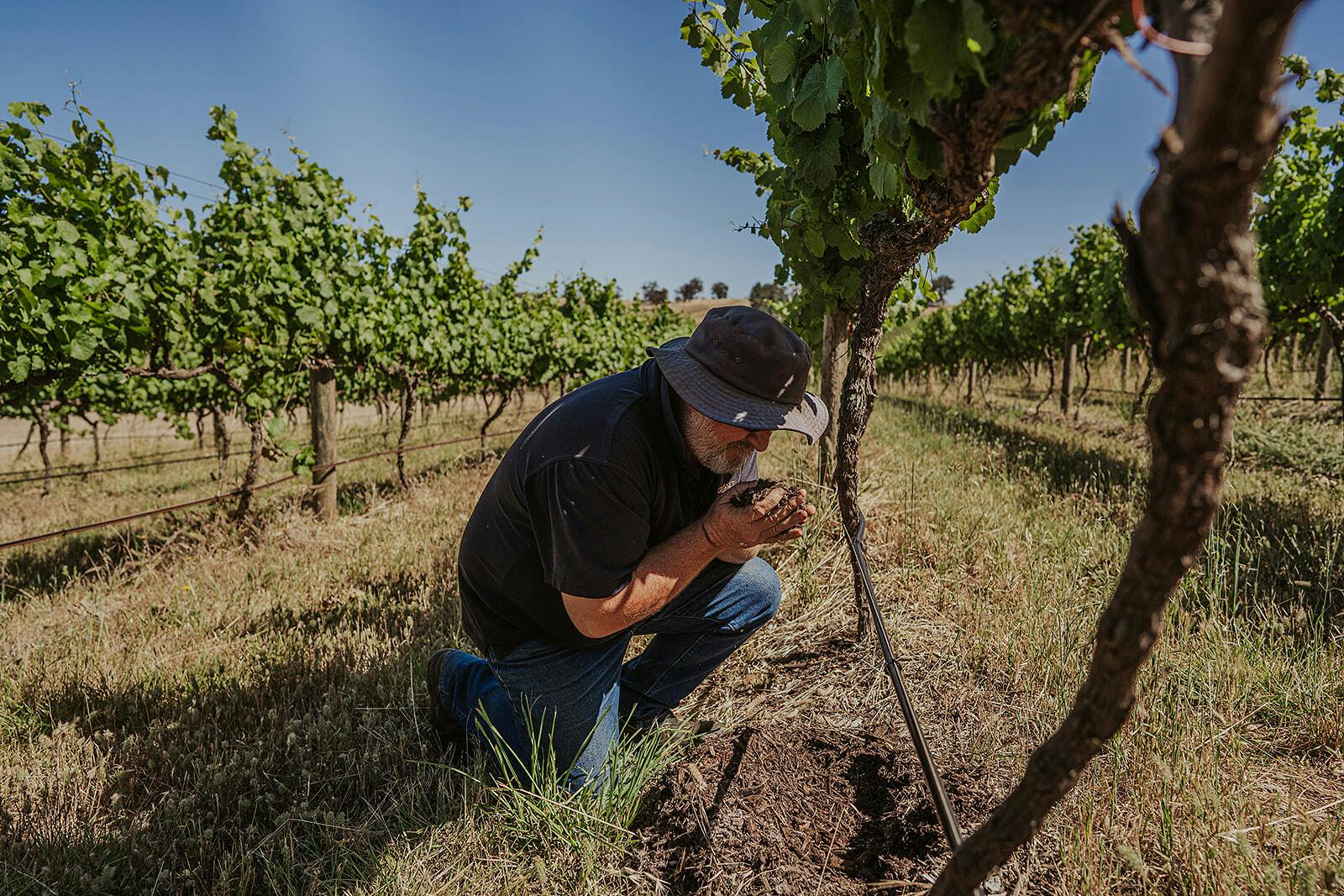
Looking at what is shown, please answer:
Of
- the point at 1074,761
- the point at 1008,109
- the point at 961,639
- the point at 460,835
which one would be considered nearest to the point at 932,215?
the point at 1008,109

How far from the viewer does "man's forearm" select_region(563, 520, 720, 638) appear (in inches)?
77.8

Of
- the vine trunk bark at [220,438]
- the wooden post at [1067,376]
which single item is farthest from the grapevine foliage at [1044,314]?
the vine trunk bark at [220,438]

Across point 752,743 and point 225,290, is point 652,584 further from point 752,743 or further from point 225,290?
point 225,290

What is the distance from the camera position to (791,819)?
1986 mm

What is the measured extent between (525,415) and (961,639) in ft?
66.4

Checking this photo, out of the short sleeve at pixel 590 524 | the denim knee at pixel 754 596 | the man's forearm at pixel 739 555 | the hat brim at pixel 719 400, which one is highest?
the hat brim at pixel 719 400

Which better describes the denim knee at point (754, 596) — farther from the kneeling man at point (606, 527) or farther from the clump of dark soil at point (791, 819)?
the clump of dark soil at point (791, 819)

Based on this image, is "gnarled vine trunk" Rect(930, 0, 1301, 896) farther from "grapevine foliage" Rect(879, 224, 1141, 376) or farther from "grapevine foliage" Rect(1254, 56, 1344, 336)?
"grapevine foliage" Rect(1254, 56, 1344, 336)

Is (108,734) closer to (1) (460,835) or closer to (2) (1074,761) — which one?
(1) (460,835)

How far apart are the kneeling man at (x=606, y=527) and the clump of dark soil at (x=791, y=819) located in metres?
0.34

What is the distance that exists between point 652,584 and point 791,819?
0.82 metres

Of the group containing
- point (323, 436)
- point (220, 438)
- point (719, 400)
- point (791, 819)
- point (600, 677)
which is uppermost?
point (719, 400)

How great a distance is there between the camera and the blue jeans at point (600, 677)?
2.27 meters

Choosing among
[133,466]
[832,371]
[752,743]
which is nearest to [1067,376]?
[832,371]
